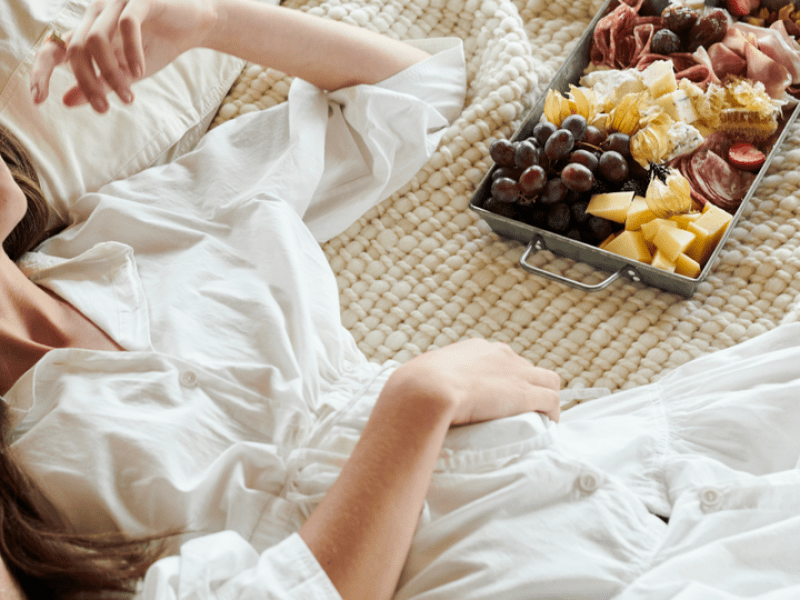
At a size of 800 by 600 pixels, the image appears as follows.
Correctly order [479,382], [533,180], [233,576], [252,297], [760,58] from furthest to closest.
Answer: [760,58], [533,180], [252,297], [479,382], [233,576]

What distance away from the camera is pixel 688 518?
2.01ft

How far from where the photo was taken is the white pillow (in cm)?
88

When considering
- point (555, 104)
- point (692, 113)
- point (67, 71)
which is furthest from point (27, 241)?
point (692, 113)

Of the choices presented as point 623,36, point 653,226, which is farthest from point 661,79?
point 653,226

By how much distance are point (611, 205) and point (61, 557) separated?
0.72m

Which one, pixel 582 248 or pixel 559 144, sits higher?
pixel 559 144

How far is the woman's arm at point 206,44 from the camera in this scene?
0.72 meters

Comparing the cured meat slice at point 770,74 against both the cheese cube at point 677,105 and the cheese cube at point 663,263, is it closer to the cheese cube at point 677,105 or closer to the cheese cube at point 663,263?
the cheese cube at point 677,105

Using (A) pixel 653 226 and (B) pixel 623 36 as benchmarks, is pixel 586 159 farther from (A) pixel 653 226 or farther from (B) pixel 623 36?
(B) pixel 623 36

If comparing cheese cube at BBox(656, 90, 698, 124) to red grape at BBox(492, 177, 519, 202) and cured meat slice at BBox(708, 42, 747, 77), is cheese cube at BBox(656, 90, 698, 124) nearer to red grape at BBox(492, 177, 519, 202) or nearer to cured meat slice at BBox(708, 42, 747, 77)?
cured meat slice at BBox(708, 42, 747, 77)

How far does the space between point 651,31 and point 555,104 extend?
26 cm

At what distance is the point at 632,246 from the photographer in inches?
34.3

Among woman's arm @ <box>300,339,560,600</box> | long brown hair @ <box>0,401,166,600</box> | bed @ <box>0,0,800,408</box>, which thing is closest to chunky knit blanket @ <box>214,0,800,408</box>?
bed @ <box>0,0,800,408</box>

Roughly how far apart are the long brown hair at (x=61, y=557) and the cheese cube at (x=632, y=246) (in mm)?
640
